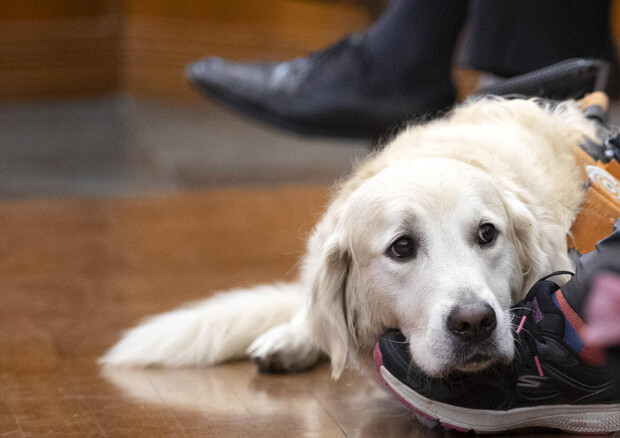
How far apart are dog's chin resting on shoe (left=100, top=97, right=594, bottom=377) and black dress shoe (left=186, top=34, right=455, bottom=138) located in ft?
2.20

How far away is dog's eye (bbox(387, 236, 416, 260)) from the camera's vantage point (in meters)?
1.48

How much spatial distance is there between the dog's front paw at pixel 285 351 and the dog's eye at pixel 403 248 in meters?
0.38

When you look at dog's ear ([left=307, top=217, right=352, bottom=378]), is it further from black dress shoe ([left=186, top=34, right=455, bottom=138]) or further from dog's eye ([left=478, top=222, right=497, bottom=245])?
black dress shoe ([left=186, top=34, right=455, bottom=138])

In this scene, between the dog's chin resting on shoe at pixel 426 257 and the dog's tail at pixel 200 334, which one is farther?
the dog's tail at pixel 200 334

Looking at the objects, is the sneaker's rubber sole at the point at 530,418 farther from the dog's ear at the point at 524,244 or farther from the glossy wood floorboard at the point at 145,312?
the dog's ear at the point at 524,244

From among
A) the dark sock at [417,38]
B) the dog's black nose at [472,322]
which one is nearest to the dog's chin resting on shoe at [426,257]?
the dog's black nose at [472,322]

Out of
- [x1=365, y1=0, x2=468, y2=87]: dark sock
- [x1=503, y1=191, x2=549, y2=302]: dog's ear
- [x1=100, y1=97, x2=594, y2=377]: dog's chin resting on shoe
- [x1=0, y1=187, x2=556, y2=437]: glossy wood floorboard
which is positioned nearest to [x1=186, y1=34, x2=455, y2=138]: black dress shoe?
[x1=365, y1=0, x2=468, y2=87]: dark sock

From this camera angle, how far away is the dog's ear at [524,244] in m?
1.55

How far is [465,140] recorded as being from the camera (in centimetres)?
174

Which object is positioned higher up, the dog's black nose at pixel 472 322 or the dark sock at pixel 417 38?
the dark sock at pixel 417 38

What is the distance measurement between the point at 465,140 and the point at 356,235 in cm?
34

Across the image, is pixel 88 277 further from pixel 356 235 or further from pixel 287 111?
pixel 356 235

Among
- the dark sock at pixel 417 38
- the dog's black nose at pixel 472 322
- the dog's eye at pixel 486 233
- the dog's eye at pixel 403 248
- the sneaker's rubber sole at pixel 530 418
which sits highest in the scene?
the dark sock at pixel 417 38

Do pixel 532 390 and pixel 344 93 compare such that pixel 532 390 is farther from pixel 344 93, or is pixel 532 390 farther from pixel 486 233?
pixel 344 93
